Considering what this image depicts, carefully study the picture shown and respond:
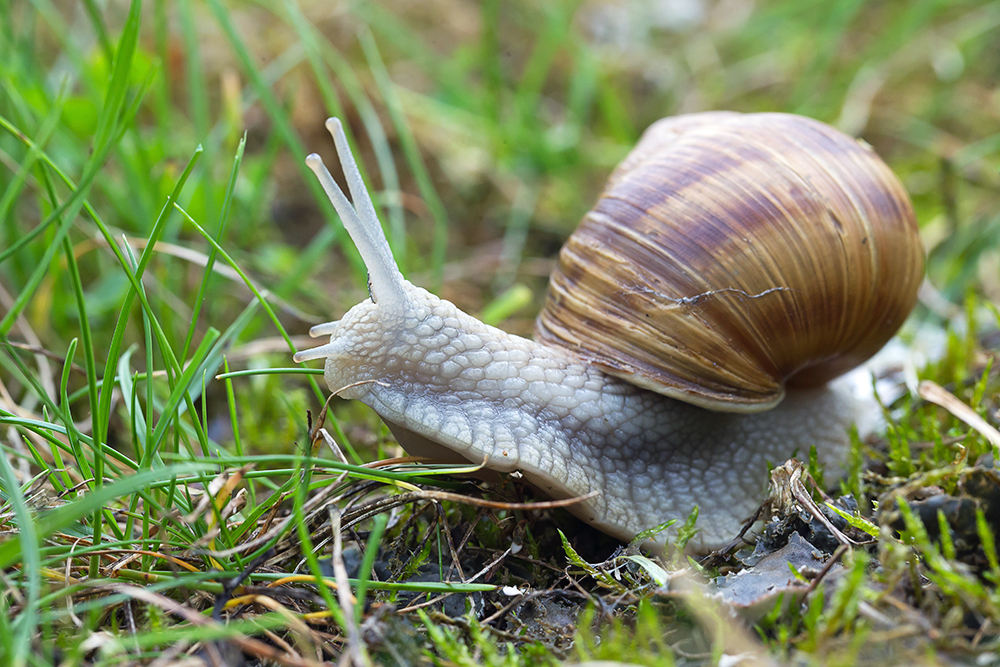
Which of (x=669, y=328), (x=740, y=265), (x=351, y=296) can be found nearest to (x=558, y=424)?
(x=669, y=328)

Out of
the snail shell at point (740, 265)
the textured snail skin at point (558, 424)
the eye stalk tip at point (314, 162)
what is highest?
the eye stalk tip at point (314, 162)

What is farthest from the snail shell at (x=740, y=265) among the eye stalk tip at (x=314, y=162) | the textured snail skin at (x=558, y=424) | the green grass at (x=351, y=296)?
the eye stalk tip at (x=314, y=162)

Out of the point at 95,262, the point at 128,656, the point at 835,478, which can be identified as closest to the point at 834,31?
the point at 835,478

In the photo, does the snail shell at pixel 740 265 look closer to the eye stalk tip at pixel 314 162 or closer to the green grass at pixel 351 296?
the green grass at pixel 351 296

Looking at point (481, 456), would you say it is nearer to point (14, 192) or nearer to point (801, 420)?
point (801, 420)

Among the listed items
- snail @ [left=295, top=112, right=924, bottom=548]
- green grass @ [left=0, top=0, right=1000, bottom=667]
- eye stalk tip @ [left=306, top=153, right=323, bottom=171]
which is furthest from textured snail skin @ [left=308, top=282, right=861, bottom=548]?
eye stalk tip @ [left=306, top=153, right=323, bottom=171]

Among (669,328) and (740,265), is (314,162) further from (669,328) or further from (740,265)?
(740,265)
